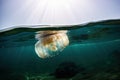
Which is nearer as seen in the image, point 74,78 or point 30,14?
point 30,14

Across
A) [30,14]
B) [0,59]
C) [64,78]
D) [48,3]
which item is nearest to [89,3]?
[48,3]

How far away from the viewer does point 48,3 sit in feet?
27.6

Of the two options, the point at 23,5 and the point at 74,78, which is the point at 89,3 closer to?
the point at 23,5

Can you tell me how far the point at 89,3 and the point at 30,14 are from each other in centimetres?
260

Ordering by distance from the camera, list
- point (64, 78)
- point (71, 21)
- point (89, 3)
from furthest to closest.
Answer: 1. point (64, 78)
2. point (71, 21)
3. point (89, 3)

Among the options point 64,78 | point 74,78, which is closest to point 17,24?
point 64,78

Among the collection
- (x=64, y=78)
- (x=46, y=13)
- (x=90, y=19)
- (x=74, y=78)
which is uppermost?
(x=46, y=13)

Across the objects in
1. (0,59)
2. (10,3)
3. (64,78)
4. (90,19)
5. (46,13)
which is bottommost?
(0,59)

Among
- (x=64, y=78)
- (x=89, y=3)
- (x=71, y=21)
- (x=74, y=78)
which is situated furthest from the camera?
(x=74, y=78)

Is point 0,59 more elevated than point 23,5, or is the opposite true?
point 23,5

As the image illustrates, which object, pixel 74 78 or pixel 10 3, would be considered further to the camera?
pixel 74 78

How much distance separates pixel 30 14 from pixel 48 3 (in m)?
1.00

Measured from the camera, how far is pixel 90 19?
8750mm

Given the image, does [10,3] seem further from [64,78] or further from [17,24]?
[64,78]
